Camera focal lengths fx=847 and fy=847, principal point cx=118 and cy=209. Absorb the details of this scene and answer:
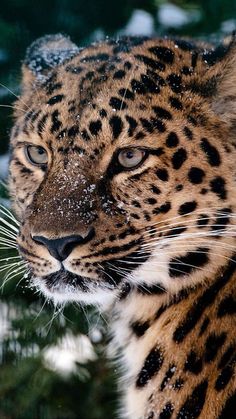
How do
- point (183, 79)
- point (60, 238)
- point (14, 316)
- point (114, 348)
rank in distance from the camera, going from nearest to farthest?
point (60, 238)
point (183, 79)
point (114, 348)
point (14, 316)

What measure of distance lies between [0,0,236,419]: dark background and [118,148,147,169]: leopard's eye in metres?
1.01

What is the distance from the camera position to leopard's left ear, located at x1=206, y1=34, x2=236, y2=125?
345 cm

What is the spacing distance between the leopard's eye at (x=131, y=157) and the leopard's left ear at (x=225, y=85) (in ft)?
1.19

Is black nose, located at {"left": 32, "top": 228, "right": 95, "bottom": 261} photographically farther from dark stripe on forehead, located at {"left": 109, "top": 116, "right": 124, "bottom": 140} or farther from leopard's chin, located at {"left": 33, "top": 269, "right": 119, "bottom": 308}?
dark stripe on forehead, located at {"left": 109, "top": 116, "right": 124, "bottom": 140}

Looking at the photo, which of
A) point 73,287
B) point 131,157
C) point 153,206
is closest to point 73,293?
point 73,287

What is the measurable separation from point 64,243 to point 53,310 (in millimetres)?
1733

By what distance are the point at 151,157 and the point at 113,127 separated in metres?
0.19

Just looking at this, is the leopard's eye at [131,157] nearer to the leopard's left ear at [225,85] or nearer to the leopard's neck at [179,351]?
the leopard's left ear at [225,85]

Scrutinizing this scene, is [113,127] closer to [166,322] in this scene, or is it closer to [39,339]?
[166,322]

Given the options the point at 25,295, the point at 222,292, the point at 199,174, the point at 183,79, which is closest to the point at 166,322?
the point at 222,292

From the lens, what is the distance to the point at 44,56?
13.3 ft

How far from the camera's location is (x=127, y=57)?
3.60 meters

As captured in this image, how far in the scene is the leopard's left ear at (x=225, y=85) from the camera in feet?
11.3

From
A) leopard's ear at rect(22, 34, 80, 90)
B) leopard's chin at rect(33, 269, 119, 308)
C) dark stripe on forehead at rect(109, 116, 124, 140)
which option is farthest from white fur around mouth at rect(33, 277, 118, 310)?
leopard's ear at rect(22, 34, 80, 90)
